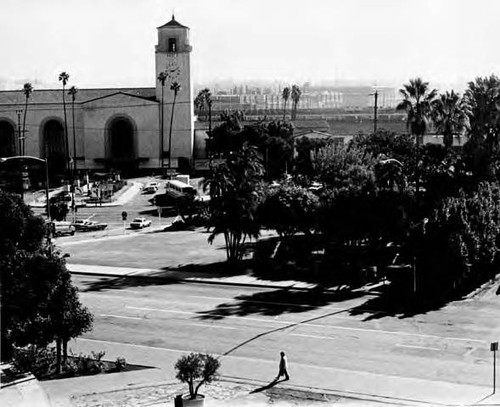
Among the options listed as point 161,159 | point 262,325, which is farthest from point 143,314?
point 161,159

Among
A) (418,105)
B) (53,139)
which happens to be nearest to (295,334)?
(418,105)

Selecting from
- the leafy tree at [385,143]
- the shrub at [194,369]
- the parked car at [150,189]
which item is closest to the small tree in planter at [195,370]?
the shrub at [194,369]

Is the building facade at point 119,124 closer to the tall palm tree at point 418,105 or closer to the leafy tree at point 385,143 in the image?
the leafy tree at point 385,143

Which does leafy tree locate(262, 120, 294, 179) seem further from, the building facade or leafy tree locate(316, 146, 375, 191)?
leafy tree locate(316, 146, 375, 191)

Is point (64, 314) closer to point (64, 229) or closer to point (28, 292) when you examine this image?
point (28, 292)

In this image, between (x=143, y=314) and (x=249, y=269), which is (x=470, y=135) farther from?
(x=143, y=314)

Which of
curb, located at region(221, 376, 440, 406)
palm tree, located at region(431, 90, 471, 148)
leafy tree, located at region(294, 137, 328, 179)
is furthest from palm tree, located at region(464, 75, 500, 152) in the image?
curb, located at region(221, 376, 440, 406)
